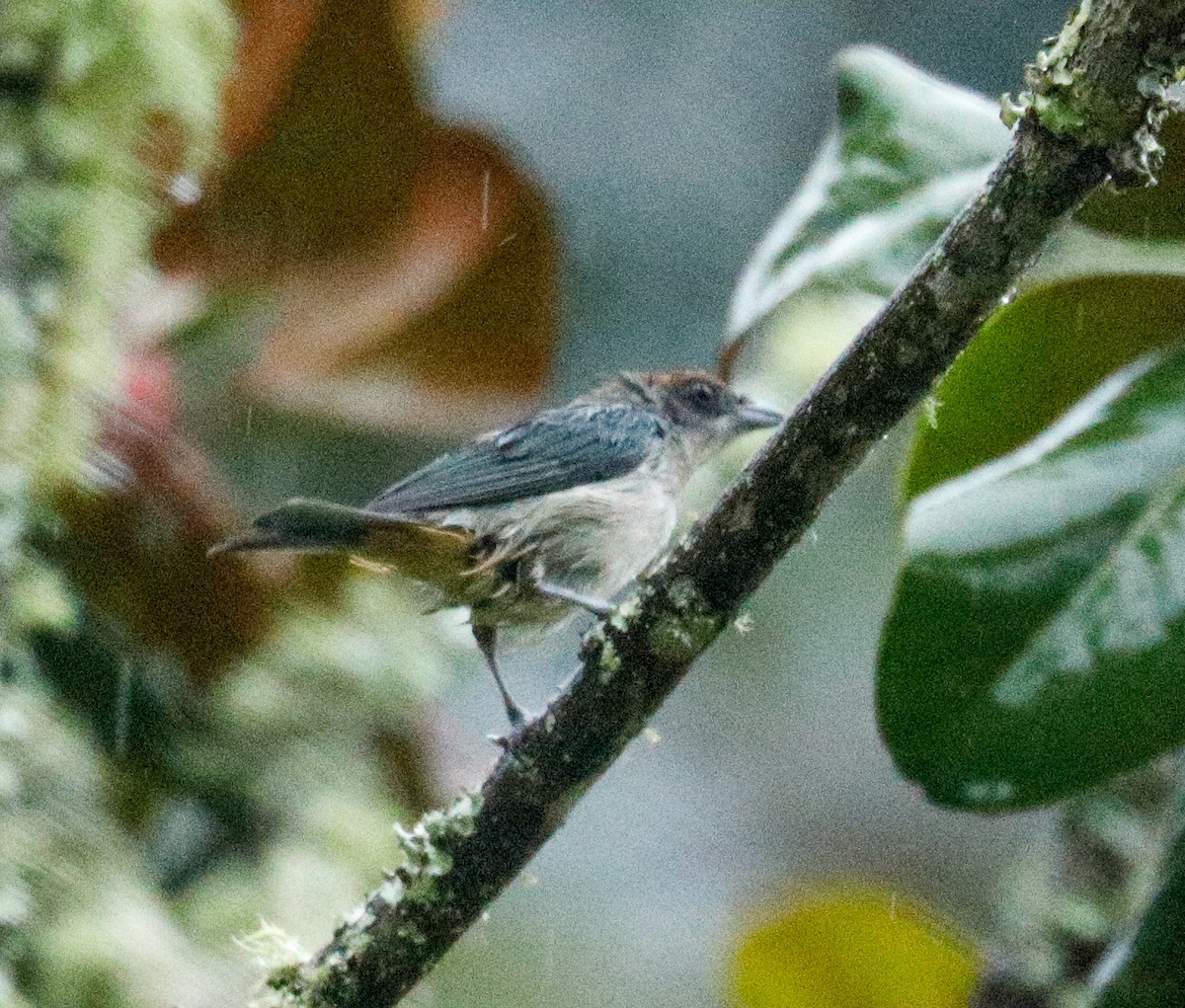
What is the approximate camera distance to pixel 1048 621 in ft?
6.89

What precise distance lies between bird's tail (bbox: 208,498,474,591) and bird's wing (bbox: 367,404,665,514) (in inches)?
2.5

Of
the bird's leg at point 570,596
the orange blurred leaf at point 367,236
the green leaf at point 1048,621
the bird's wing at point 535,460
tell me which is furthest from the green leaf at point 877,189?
the orange blurred leaf at point 367,236

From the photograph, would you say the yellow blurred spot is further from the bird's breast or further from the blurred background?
the bird's breast

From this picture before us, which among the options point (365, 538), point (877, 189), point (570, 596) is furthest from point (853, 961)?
point (877, 189)

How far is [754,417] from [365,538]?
3.98ft

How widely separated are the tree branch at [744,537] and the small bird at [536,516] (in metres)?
0.68

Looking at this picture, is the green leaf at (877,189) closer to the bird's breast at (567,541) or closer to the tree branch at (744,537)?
the bird's breast at (567,541)

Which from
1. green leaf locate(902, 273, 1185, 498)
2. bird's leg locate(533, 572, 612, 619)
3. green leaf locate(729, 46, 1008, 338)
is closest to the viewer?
green leaf locate(902, 273, 1185, 498)

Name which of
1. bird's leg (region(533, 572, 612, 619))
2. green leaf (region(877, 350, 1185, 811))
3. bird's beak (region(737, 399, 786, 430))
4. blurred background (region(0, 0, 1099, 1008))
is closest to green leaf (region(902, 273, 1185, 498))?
green leaf (region(877, 350, 1185, 811))

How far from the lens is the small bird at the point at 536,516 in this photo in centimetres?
266

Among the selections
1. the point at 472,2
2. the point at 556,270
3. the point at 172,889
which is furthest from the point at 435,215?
the point at 472,2

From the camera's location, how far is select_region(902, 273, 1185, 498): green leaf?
218 cm

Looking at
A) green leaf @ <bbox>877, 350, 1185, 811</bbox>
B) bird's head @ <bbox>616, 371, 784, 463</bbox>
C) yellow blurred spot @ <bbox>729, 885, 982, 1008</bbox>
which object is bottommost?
yellow blurred spot @ <bbox>729, 885, 982, 1008</bbox>

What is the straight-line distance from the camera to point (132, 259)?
2430 mm
